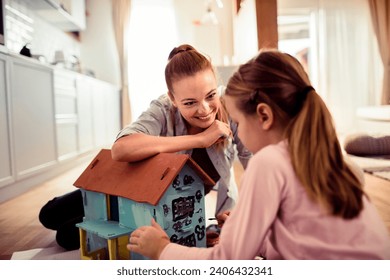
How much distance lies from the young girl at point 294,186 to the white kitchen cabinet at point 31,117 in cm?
125

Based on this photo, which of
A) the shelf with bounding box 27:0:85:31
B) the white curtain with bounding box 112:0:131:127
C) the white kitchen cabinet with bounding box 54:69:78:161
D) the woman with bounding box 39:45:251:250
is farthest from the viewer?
the shelf with bounding box 27:0:85:31

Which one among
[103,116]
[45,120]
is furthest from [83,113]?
[45,120]

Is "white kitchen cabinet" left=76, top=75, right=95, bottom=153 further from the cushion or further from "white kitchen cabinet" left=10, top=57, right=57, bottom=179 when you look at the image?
the cushion

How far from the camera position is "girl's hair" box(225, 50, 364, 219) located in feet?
1.43

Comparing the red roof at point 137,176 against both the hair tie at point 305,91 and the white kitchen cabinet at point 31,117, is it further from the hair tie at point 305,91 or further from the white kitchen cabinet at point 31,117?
the white kitchen cabinet at point 31,117

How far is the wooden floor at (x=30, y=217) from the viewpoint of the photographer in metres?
0.89

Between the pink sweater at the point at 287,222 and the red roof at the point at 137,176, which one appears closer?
the pink sweater at the point at 287,222

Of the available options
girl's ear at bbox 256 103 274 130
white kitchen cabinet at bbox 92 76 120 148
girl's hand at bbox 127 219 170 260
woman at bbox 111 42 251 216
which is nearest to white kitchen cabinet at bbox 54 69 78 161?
white kitchen cabinet at bbox 92 76 120 148

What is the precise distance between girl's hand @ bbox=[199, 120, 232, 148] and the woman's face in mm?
40

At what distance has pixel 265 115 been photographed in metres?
0.48

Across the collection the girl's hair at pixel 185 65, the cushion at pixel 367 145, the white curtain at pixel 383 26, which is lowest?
the cushion at pixel 367 145

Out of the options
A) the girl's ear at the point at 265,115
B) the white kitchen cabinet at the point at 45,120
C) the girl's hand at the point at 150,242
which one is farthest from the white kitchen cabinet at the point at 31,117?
the girl's ear at the point at 265,115

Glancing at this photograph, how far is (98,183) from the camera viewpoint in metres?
0.75

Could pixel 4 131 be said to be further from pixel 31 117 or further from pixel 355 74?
pixel 355 74
